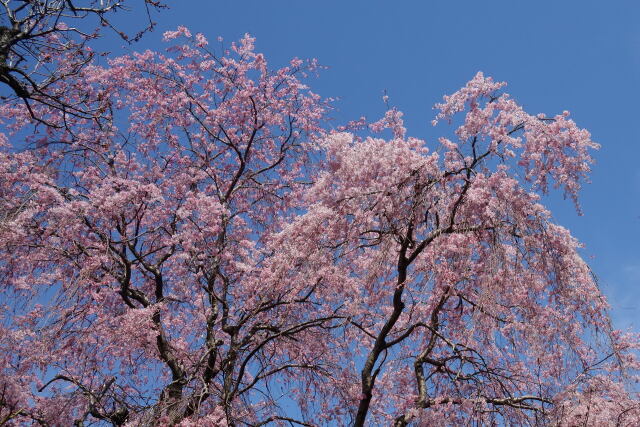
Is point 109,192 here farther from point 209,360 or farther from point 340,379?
point 340,379

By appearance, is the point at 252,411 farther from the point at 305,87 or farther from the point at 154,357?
the point at 305,87

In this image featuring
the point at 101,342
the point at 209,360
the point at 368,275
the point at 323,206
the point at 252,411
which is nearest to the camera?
the point at 368,275

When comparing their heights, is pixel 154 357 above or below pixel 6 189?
below

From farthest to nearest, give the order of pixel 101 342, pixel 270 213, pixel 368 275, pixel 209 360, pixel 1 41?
pixel 270 213
pixel 101 342
pixel 209 360
pixel 368 275
pixel 1 41

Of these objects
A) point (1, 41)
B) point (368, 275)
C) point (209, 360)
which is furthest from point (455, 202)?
point (1, 41)

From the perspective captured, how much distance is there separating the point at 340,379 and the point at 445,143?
4.49 m

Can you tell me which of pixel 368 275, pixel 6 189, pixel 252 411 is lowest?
pixel 252 411

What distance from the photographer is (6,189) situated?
1028 centimetres

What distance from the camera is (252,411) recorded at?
8633 mm

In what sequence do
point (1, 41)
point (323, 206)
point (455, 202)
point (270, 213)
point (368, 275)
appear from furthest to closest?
point (270, 213), point (323, 206), point (455, 202), point (368, 275), point (1, 41)

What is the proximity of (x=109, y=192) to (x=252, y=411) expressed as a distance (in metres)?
4.41

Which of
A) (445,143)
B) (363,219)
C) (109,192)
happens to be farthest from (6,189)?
(445,143)

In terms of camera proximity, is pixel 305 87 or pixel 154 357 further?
pixel 305 87

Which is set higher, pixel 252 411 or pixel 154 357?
pixel 154 357
